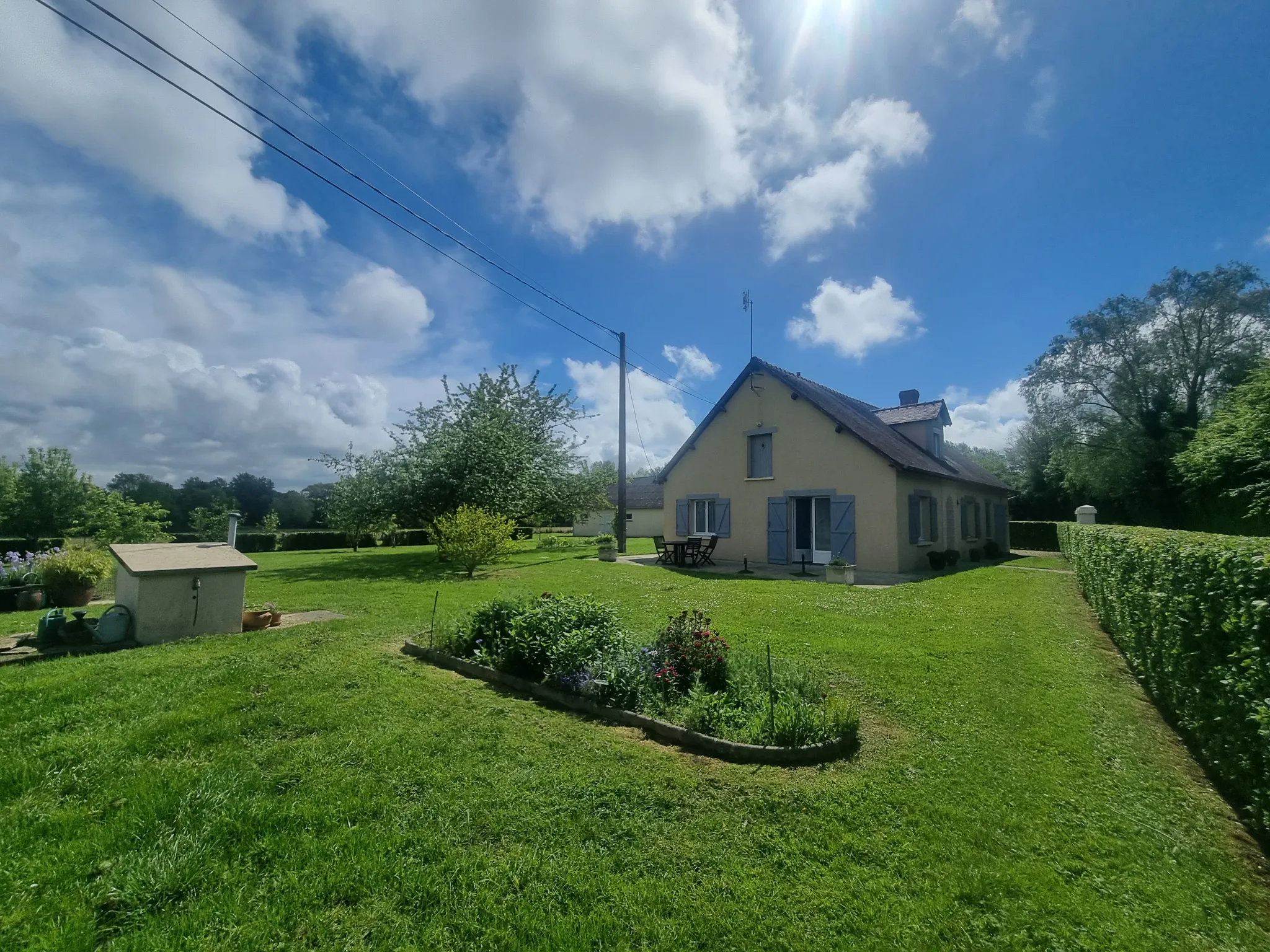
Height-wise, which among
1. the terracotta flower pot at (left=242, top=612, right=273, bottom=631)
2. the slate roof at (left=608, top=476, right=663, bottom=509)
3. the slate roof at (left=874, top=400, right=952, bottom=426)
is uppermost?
the slate roof at (left=874, top=400, right=952, bottom=426)

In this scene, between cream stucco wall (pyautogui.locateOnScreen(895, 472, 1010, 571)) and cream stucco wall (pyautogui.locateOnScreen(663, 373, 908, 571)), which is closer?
cream stucco wall (pyautogui.locateOnScreen(895, 472, 1010, 571))

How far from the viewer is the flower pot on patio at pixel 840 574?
40.4ft

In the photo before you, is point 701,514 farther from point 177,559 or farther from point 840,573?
point 177,559

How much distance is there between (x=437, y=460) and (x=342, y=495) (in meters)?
8.12

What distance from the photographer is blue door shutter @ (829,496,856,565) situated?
49.5 ft

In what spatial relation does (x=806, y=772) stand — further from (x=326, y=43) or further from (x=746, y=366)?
(x=746, y=366)

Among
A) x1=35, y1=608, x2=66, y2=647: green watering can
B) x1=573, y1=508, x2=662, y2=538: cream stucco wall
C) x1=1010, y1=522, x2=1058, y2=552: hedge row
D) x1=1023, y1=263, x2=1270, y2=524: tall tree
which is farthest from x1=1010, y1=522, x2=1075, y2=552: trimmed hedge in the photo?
x1=35, y1=608, x2=66, y2=647: green watering can

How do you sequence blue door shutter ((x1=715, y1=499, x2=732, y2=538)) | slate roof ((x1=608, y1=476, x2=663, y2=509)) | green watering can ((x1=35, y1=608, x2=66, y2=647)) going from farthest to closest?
slate roof ((x1=608, y1=476, x2=663, y2=509)) < blue door shutter ((x1=715, y1=499, x2=732, y2=538)) < green watering can ((x1=35, y1=608, x2=66, y2=647))

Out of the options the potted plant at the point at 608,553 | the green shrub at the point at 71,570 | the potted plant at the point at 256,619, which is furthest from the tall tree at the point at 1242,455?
the green shrub at the point at 71,570

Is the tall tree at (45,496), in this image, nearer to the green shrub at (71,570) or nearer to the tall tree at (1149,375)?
the green shrub at (71,570)

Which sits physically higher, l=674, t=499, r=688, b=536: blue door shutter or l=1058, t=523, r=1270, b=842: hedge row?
l=674, t=499, r=688, b=536: blue door shutter

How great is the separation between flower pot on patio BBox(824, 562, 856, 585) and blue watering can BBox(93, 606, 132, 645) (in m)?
12.5

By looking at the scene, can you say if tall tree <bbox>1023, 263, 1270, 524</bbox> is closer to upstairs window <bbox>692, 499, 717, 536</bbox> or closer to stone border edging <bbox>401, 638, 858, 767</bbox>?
upstairs window <bbox>692, 499, 717, 536</bbox>

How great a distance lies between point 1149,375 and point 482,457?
30201mm
